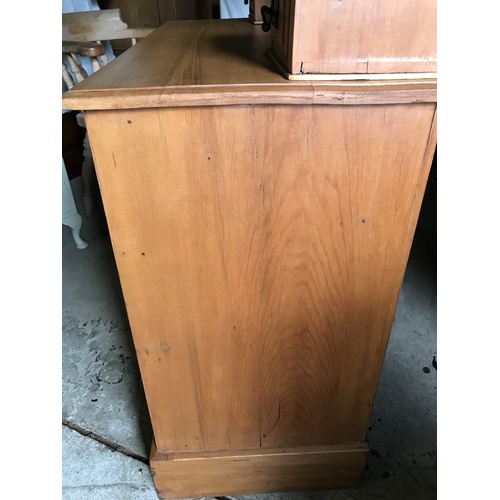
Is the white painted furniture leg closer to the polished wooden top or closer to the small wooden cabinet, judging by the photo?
the small wooden cabinet

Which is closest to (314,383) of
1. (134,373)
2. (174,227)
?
(174,227)

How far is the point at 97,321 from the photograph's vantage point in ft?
5.44

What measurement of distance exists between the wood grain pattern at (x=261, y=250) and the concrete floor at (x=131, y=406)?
0.25 meters

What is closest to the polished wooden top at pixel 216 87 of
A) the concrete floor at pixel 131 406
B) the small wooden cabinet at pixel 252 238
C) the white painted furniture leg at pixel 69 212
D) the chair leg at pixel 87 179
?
the small wooden cabinet at pixel 252 238

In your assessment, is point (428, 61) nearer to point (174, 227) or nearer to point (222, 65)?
point (222, 65)

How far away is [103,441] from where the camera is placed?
1.24 metres

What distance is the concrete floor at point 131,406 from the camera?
3.70 ft

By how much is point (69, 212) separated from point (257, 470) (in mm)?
1355

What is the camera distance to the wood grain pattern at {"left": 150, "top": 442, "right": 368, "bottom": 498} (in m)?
1.04

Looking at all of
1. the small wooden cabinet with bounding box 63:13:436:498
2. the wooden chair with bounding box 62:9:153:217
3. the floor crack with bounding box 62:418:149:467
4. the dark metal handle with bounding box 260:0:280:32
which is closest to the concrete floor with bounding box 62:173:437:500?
the floor crack with bounding box 62:418:149:467

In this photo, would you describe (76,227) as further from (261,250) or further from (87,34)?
(261,250)

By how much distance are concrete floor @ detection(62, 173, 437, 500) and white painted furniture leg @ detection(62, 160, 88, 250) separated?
0.22m

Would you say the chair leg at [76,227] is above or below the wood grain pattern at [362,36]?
below

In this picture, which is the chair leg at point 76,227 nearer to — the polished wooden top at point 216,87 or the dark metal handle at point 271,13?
the polished wooden top at point 216,87
